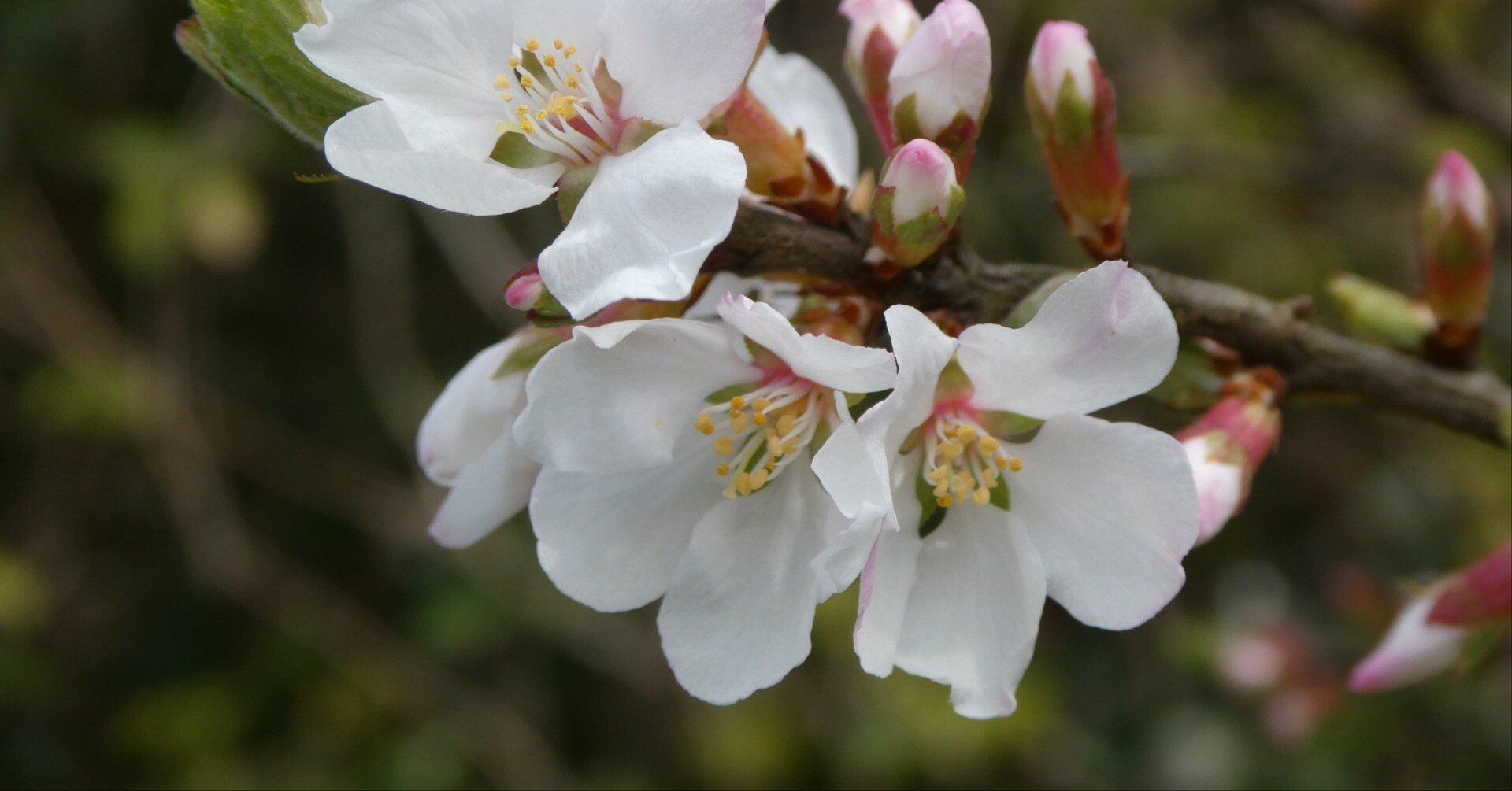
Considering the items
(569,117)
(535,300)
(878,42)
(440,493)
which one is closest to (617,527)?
(535,300)

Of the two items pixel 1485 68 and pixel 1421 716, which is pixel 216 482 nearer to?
pixel 1421 716

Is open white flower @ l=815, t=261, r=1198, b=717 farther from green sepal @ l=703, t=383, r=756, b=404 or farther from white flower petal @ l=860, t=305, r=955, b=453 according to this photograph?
green sepal @ l=703, t=383, r=756, b=404

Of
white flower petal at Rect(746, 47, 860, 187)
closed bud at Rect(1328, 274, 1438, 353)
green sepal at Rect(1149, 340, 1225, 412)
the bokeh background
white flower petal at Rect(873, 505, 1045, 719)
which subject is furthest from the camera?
the bokeh background

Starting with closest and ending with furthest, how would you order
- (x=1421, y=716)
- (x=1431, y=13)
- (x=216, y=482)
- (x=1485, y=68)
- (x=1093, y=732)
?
(x=1431, y=13) → (x=1421, y=716) → (x=1093, y=732) → (x=216, y=482) → (x=1485, y=68)

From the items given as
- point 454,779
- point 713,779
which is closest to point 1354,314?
point 713,779

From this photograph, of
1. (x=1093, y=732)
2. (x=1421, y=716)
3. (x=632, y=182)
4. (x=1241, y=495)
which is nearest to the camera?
(x=632, y=182)

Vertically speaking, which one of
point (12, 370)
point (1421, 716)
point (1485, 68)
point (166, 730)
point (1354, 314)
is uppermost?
point (1354, 314)

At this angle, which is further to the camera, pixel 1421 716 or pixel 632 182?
pixel 1421 716

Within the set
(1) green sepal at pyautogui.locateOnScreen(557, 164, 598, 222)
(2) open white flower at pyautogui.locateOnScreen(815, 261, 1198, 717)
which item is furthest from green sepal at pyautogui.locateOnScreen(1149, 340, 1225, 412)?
(1) green sepal at pyautogui.locateOnScreen(557, 164, 598, 222)
